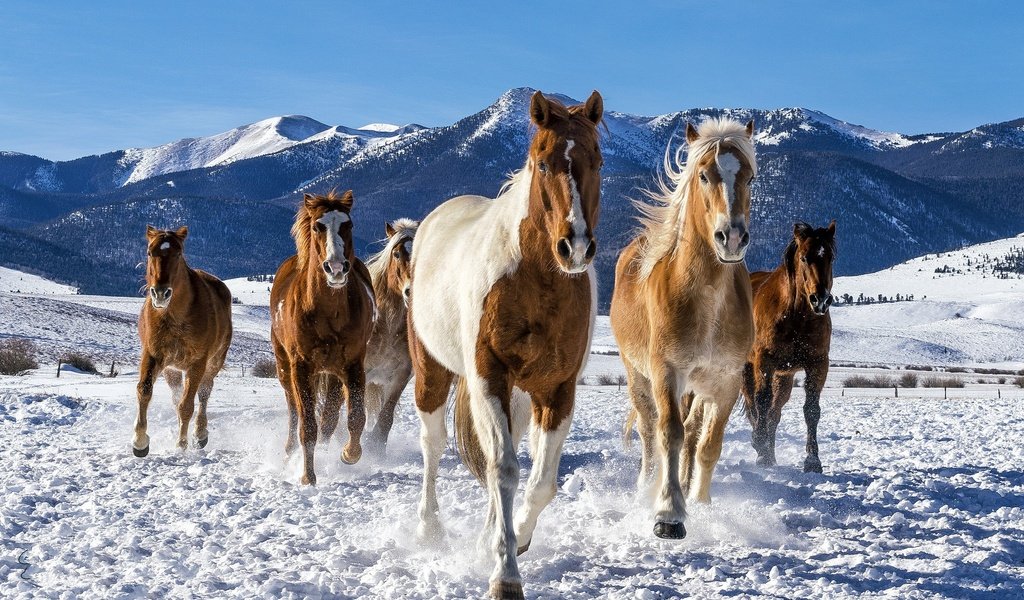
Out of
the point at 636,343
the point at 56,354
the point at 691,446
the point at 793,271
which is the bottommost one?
the point at 56,354

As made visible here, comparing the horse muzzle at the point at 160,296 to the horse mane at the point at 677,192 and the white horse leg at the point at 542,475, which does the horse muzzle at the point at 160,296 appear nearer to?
the horse mane at the point at 677,192

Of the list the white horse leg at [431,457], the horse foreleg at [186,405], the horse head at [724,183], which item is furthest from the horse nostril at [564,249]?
the horse foreleg at [186,405]

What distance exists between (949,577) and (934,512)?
5.84ft

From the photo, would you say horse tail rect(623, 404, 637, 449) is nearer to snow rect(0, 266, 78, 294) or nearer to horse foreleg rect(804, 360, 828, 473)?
horse foreleg rect(804, 360, 828, 473)

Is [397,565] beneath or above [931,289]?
beneath

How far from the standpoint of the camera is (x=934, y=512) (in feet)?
22.4

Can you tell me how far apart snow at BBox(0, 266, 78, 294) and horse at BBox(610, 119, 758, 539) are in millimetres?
133708

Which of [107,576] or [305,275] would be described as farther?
[305,275]

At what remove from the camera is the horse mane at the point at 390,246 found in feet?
34.4

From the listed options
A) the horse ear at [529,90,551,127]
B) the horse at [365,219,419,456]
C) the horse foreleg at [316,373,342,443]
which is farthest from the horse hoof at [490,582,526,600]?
the horse at [365,219,419,456]

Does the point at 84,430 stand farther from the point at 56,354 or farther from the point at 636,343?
the point at 56,354

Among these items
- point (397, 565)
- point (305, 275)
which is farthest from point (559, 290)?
point (305, 275)

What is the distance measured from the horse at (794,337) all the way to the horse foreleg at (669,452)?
3.50m

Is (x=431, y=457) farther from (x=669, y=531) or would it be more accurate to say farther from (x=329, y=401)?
(x=329, y=401)
